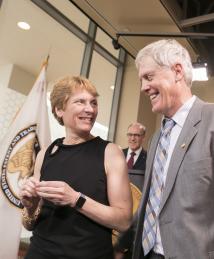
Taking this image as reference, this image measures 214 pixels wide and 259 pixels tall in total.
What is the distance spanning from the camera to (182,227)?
105 centimetres

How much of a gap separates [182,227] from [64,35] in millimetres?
3847

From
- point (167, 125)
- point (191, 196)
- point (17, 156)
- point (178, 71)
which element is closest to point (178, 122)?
point (167, 125)

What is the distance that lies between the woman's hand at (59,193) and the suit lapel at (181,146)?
33cm

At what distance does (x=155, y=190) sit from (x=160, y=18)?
339 cm

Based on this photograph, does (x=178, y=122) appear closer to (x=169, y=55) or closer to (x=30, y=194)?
(x=169, y=55)

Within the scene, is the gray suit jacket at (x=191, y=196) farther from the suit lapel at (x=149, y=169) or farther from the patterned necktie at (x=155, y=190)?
the suit lapel at (x=149, y=169)

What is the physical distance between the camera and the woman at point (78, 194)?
1207mm

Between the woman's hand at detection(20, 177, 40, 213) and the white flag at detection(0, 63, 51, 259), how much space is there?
124 centimetres

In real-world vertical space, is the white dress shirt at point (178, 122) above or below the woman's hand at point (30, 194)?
above

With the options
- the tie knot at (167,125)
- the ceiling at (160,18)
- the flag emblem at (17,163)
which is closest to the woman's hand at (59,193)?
the tie knot at (167,125)

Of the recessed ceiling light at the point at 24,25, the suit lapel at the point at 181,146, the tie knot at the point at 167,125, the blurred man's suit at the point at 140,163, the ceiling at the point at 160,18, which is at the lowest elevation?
the suit lapel at the point at 181,146

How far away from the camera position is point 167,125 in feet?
4.33

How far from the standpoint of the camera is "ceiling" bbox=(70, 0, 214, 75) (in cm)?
396

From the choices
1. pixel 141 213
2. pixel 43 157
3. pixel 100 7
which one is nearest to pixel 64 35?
pixel 100 7
